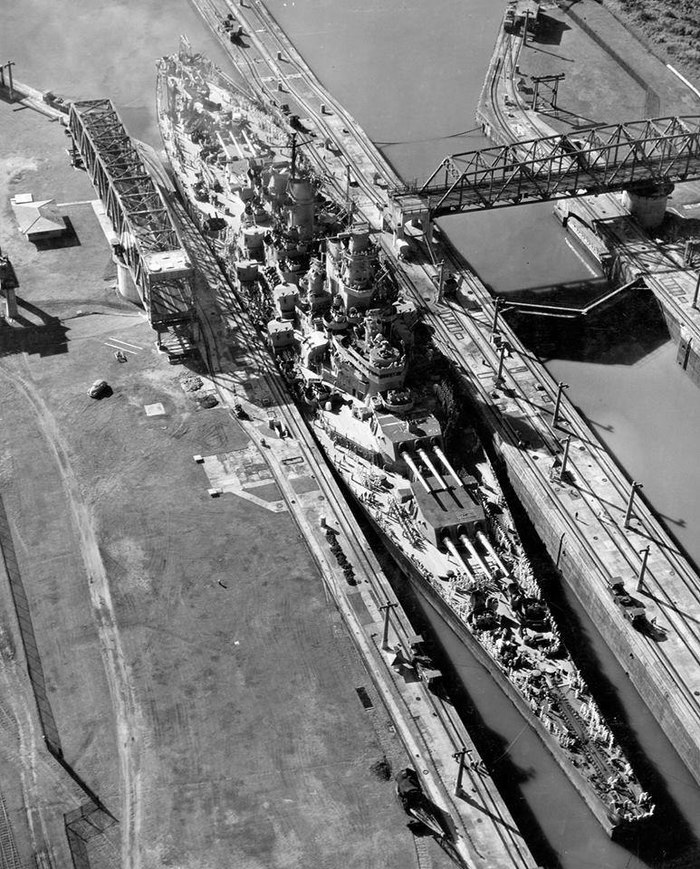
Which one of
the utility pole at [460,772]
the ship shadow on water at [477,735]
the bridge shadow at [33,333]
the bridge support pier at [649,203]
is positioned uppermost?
the bridge support pier at [649,203]

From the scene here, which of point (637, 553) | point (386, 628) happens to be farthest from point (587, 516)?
point (386, 628)

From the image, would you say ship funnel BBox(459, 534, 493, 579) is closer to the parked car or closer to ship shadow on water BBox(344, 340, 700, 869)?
ship shadow on water BBox(344, 340, 700, 869)

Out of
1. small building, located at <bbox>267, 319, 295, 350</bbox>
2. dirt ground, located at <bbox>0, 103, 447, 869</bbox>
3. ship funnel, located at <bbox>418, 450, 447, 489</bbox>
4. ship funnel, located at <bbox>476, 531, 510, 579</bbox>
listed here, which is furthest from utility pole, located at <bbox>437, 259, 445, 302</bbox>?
ship funnel, located at <bbox>476, 531, 510, 579</bbox>

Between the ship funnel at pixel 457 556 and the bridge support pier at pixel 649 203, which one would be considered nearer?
the ship funnel at pixel 457 556

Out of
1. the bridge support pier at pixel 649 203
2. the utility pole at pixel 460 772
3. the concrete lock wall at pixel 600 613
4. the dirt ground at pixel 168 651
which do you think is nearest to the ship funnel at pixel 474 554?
the concrete lock wall at pixel 600 613

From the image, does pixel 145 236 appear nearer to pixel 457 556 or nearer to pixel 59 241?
pixel 59 241

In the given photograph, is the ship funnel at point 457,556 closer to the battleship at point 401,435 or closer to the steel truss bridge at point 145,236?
the battleship at point 401,435
